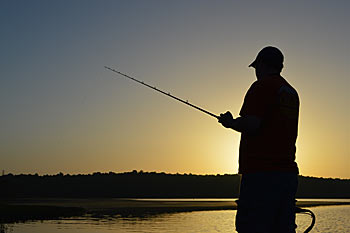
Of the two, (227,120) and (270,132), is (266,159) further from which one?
(227,120)

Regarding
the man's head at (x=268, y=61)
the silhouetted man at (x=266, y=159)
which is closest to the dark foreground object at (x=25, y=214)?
the man's head at (x=268, y=61)

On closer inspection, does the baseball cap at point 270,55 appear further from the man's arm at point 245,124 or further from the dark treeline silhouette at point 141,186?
the dark treeline silhouette at point 141,186

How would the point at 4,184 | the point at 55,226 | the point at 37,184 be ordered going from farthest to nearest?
the point at 37,184, the point at 4,184, the point at 55,226

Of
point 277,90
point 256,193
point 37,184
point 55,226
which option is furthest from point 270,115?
point 37,184

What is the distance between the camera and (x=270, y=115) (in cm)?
464

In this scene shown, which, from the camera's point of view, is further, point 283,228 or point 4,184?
point 4,184

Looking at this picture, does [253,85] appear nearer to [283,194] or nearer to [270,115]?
[270,115]

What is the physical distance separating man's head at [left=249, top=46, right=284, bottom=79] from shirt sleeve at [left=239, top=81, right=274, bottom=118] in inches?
10.3

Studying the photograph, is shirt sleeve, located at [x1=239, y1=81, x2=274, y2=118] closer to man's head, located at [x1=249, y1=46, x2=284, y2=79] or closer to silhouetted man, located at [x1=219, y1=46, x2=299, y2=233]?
silhouetted man, located at [x1=219, y1=46, x2=299, y2=233]

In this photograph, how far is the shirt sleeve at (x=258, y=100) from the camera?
4637 mm

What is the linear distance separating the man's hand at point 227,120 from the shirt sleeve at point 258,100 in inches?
4.4

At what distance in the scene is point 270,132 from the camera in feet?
15.2

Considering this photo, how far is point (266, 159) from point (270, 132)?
216mm

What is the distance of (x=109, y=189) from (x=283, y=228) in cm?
18028
